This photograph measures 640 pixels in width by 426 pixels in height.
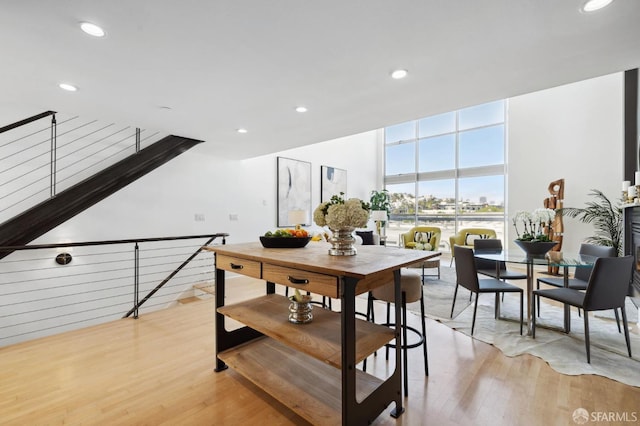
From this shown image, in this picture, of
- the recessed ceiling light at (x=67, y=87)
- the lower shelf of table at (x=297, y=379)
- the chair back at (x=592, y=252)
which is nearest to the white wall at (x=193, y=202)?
the recessed ceiling light at (x=67, y=87)

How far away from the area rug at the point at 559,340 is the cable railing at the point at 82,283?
306cm

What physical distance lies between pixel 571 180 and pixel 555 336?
443cm

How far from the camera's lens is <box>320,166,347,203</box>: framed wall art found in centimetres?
734

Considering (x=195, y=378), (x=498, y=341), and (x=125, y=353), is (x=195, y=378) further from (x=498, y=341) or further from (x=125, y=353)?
(x=498, y=341)

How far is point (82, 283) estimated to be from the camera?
3596 mm

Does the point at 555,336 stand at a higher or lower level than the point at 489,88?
lower

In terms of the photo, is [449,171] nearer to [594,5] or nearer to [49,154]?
[594,5]

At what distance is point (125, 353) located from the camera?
96.9 inches

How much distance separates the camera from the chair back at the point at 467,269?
278 centimetres

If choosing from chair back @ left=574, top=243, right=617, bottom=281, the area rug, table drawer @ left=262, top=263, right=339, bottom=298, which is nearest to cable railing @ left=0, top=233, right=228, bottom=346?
table drawer @ left=262, top=263, right=339, bottom=298

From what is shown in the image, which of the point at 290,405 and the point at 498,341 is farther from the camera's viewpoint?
the point at 498,341

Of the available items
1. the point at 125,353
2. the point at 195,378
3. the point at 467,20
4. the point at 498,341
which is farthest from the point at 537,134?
the point at 125,353

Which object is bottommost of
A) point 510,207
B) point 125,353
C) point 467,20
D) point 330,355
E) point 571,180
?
point 125,353

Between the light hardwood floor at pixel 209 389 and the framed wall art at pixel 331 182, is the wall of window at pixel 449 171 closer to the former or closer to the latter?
the framed wall art at pixel 331 182
